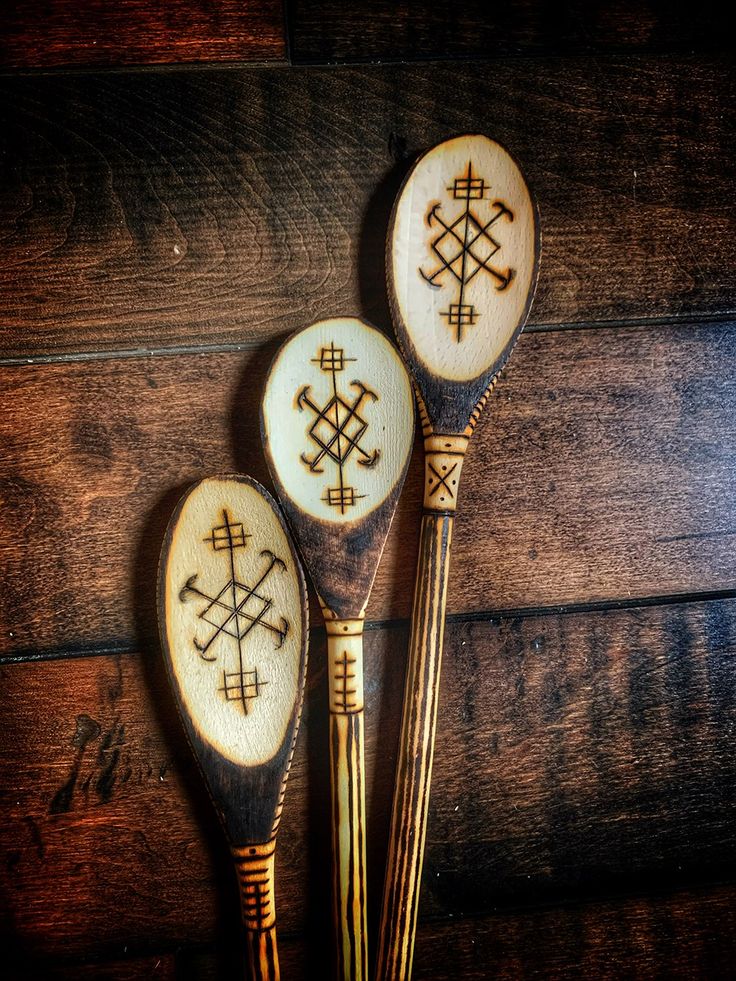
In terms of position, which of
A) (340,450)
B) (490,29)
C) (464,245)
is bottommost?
(340,450)

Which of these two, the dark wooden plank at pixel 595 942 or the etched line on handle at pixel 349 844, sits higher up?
the etched line on handle at pixel 349 844

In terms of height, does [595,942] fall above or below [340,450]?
below

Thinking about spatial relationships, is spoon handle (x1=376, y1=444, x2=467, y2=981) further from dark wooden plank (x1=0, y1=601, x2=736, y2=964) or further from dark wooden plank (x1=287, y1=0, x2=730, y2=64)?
dark wooden plank (x1=287, y1=0, x2=730, y2=64)

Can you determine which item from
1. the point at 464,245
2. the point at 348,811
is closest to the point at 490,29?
the point at 464,245

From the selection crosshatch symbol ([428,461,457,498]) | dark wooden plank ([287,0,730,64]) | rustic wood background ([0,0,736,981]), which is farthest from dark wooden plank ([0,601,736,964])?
dark wooden plank ([287,0,730,64])

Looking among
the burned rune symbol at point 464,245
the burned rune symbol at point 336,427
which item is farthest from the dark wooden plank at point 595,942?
the burned rune symbol at point 464,245

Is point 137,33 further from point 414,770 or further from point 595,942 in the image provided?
point 595,942

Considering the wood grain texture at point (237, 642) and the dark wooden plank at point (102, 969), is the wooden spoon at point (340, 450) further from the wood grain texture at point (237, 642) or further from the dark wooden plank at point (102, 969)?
the dark wooden plank at point (102, 969)
